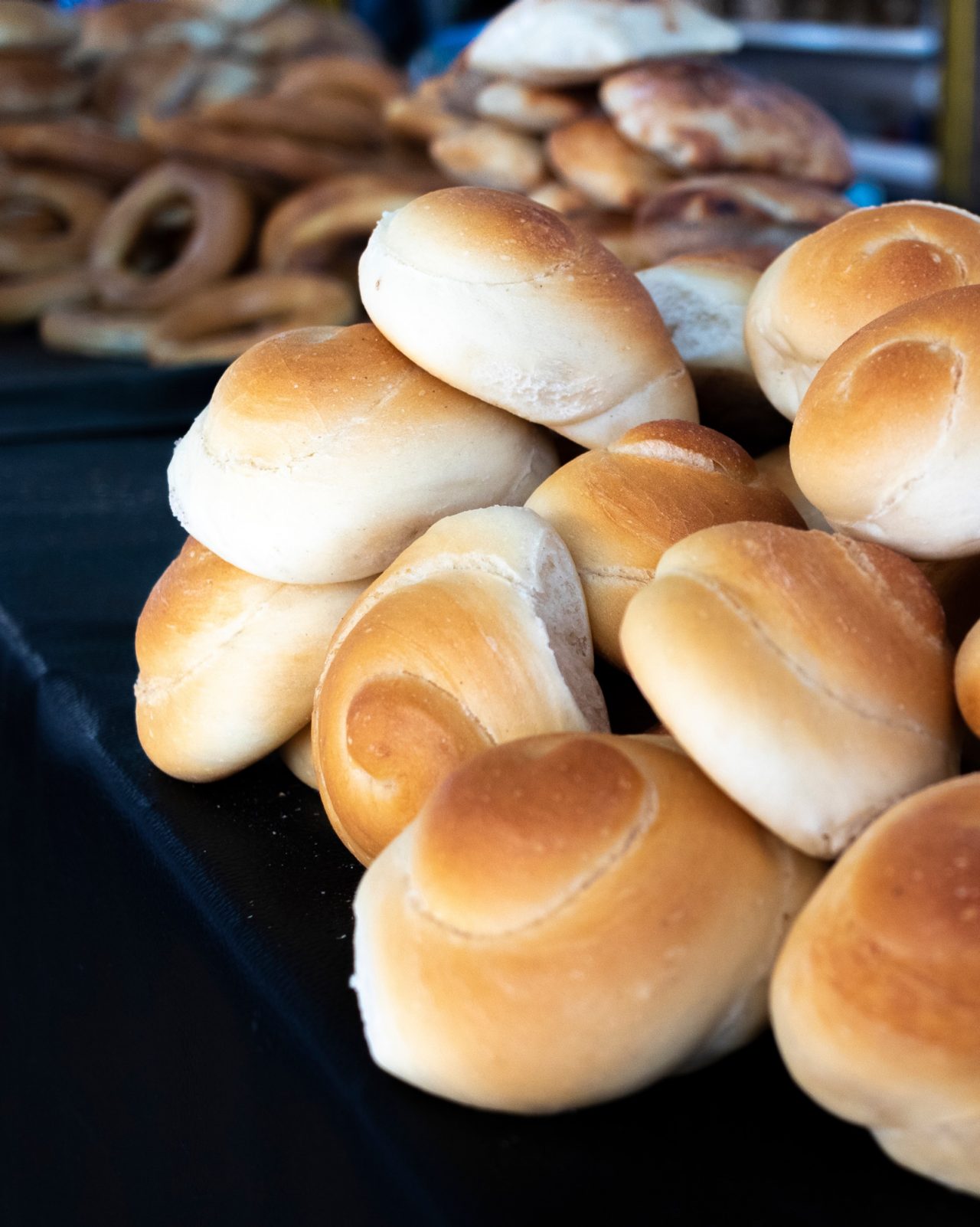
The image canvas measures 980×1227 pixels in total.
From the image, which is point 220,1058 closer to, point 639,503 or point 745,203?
point 639,503

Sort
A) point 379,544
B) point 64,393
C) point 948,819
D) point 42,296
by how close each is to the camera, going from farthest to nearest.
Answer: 1. point 42,296
2. point 64,393
3. point 379,544
4. point 948,819

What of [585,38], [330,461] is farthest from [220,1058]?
[585,38]

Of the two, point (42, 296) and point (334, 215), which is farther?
point (42, 296)

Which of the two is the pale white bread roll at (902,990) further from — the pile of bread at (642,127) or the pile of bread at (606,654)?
the pile of bread at (642,127)

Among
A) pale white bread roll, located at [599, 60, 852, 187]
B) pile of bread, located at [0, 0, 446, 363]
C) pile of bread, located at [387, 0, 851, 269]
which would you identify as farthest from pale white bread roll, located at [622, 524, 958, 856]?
pile of bread, located at [0, 0, 446, 363]

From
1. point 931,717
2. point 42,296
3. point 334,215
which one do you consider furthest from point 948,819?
point 42,296

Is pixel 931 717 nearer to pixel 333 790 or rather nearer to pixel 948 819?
pixel 948 819

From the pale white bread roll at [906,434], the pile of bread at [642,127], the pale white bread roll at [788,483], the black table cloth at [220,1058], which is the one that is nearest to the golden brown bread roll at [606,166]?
the pile of bread at [642,127]
